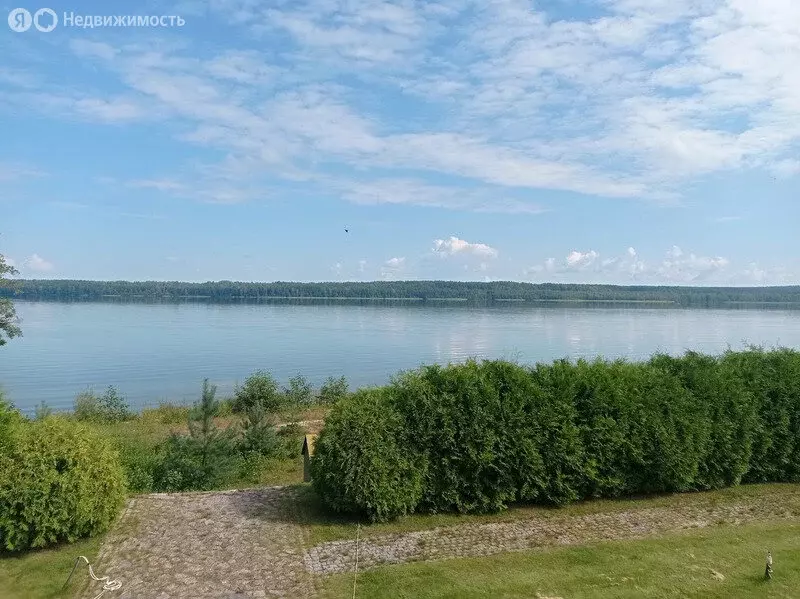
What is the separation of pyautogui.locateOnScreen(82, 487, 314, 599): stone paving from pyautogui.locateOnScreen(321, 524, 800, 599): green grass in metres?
0.78

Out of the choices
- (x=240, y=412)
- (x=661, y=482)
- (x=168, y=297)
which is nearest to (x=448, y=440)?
(x=661, y=482)

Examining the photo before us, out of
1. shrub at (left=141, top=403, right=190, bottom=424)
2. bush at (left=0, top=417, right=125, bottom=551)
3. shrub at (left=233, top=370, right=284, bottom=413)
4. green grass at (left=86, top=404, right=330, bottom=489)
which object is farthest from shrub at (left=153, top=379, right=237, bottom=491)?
shrub at (left=233, top=370, right=284, bottom=413)

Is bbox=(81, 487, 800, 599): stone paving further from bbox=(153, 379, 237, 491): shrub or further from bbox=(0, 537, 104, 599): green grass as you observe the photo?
bbox=(153, 379, 237, 491): shrub

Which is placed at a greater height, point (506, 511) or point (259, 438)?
point (506, 511)

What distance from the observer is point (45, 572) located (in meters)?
7.50

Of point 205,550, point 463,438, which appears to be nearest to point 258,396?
point 463,438

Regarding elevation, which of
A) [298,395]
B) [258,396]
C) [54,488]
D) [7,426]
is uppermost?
[7,426]

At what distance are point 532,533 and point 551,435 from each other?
5.36ft

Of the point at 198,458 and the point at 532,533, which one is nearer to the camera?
the point at 532,533

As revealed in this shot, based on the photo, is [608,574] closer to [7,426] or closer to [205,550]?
[205,550]

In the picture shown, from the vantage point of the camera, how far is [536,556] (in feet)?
26.3

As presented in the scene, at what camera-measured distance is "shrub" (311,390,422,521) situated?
9.03 m

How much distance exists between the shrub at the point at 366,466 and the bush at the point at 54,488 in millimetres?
2801

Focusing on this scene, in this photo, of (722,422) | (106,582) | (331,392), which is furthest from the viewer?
(331,392)
